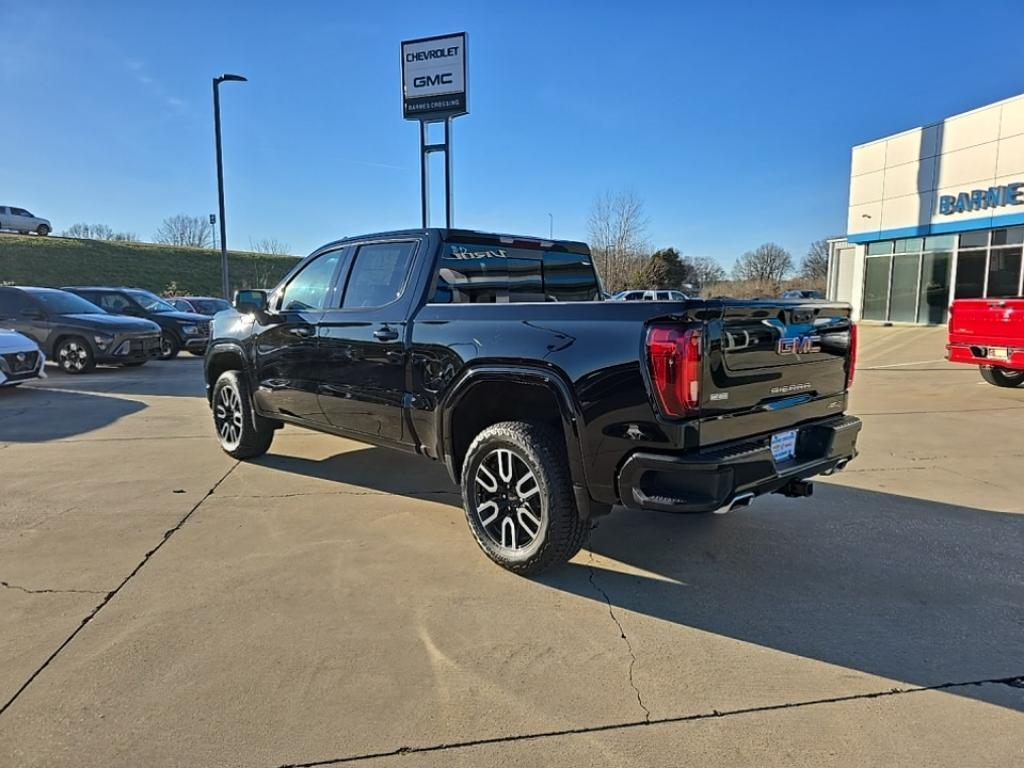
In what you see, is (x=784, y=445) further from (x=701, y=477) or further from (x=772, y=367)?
(x=701, y=477)

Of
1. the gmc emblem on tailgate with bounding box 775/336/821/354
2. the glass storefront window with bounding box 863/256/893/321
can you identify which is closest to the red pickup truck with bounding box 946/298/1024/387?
the gmc emblem on tailgate with bounding box 775/336/821/354

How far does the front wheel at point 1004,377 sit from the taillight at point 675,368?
10.5m

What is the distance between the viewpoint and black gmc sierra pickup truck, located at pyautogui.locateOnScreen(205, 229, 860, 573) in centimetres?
311

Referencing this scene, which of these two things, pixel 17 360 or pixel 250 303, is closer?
pixel 250 303

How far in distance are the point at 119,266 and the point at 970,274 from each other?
5518 cm

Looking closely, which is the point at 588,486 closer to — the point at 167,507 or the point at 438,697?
the point at 438,697

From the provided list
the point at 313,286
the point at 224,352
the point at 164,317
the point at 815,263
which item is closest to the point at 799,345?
the point at 313,286

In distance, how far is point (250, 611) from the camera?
3.32m

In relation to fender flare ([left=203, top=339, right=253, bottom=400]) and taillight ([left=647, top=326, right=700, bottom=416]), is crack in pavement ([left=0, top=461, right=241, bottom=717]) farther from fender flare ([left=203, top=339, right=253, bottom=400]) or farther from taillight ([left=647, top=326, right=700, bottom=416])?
taillight ([left=647, top=326, right=700, bottom=416])

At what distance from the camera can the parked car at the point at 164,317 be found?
627 inches

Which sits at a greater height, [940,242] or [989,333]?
[940,242]

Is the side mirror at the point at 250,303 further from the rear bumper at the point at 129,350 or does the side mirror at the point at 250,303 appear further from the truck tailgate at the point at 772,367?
the rear bumper at the point at 129,350

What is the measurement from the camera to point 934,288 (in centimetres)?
2248

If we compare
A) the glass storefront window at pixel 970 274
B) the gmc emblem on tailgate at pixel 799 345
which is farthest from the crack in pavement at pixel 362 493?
the glass storefront window at pixel 970 274
